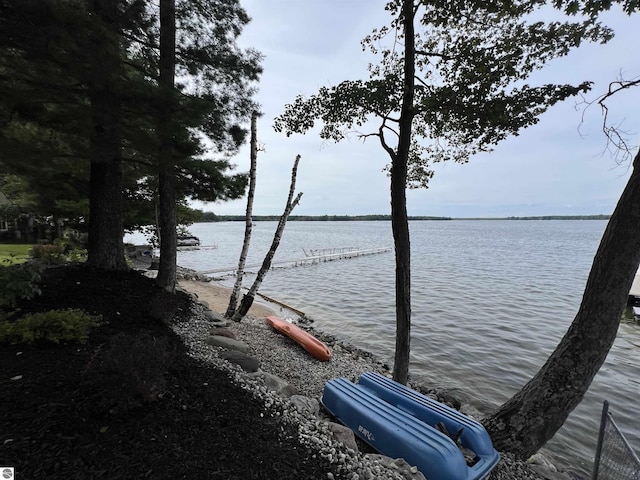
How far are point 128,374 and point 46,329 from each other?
1.88 m

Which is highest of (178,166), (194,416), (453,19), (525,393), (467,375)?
(453,19)

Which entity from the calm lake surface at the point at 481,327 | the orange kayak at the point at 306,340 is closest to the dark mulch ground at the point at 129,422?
the orange kayak at the point at 306,340

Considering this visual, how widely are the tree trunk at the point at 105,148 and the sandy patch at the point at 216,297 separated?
17.3 ft

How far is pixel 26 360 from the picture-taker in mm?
3211

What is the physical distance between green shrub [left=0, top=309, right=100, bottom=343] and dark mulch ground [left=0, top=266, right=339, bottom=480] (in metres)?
0.11

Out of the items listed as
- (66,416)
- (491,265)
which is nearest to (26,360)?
(66,416)

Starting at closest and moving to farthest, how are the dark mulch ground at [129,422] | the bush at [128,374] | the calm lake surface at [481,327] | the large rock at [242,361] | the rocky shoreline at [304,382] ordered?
the dark mulch ground at [129,422]
the bush at [128,374]
the rocky shoreline at [304,382]
the large rock at [242,361]
the calm lake surface at [481,327]

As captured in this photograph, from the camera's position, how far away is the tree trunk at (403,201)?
4.93 meters

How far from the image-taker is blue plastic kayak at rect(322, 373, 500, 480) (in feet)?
10.6

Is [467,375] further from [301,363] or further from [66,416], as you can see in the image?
[66,416]

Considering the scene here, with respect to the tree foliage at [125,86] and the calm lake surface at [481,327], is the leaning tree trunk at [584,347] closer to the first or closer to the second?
the calm lake surface at [481,327]

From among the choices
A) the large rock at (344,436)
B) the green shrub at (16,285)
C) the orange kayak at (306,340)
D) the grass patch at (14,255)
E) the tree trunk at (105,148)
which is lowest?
the orange kayak at (306,340)

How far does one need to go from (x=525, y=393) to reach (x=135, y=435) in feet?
15.8

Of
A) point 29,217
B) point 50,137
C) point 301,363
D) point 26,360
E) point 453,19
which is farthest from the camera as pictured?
point 29,217
